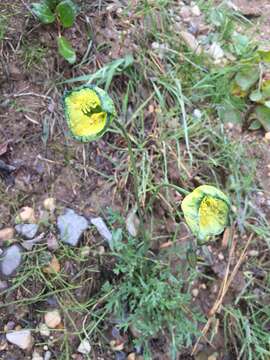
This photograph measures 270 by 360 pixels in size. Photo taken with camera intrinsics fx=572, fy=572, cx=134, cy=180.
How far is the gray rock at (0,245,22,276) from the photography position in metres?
1.52

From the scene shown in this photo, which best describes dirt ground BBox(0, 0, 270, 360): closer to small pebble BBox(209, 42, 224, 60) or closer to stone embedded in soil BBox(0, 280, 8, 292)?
stone embedded in soil BBox(0, 280, 8, 292)

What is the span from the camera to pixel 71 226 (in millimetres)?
1602

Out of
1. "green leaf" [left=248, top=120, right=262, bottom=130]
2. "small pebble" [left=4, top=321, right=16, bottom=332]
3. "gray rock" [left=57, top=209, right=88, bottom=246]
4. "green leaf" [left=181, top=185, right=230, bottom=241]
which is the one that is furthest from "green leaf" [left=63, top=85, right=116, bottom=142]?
"green leaf" [left=248, top=120, right=262, bottom=130]

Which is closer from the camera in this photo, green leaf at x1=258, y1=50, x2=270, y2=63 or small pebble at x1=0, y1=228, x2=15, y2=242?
small pebble at x1=0, y1=228, x2=15, y2=242

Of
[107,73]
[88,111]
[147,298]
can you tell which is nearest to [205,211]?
[88,111]

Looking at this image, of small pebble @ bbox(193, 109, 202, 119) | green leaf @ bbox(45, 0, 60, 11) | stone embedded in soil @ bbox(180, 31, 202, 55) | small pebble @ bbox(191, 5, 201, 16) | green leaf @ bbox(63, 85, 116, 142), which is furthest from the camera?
small pebble @ bbox(191, 5, 201, 16)

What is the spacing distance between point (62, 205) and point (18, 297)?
0.93ft

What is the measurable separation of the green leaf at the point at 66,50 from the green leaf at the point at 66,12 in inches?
2.0

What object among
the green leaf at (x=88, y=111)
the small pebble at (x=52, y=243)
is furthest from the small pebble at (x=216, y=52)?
the green leaf at (x=88, y=111)

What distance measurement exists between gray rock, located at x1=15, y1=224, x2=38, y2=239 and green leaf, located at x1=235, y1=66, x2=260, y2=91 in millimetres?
855

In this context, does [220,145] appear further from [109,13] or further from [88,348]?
[88,348]

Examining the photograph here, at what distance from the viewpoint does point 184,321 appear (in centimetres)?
158

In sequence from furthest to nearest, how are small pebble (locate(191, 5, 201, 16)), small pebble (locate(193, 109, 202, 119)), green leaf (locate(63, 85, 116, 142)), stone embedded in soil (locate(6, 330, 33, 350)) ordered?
1. small pebble (locate(191, 5, 201, 16))
2. small pebble (locate(193, 109, 202, 119))
3. stone embedded in soil (locate(6, 330, 33, 350))
4. green leaf (locate(63, 85, 116, 142))

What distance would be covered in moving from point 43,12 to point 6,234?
2.21 feet
